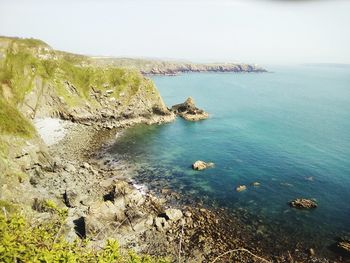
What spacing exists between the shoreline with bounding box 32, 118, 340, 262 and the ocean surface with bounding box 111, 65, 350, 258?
347cm

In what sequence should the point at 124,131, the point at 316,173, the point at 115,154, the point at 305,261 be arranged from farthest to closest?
1. the point at 124,131
2. the point at 115,154
3. the point at 316,173
4. the point at 305,261

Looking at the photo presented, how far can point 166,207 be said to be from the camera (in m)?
47.4

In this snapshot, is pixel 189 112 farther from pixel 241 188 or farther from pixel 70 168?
pixel 70 168

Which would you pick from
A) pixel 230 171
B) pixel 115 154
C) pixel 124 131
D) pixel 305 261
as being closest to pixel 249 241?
pixel 305 261

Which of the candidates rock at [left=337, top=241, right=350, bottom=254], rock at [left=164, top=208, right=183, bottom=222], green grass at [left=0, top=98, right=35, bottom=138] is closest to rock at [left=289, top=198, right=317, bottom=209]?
rock at [left=337, top=241, right=350, bottom=254]

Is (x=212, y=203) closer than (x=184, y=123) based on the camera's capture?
Yes

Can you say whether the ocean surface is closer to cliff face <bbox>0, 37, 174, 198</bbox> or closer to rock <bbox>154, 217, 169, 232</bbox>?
rock <bbox>154, 217, 169, 232</bbox>

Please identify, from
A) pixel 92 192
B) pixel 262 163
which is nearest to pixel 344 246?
pixel 262 163

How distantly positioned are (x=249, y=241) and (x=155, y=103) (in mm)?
66682

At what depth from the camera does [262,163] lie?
215ft

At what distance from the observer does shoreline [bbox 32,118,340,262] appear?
37.5 meters

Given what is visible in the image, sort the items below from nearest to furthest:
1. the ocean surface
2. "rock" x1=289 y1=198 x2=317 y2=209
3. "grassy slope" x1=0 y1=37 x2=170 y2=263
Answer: the ocean surface, "grassy slope" x1=0 y1=37 x2=170 y2=263, "rock" x1=289 y1=198 x2=317 y2=209

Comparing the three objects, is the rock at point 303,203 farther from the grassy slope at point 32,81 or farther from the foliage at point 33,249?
the foliage at point 33,249

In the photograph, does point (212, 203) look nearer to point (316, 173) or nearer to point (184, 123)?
point (316, 173)
